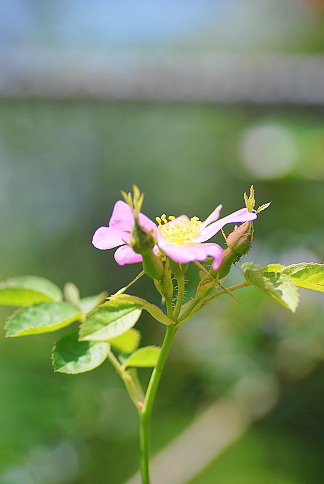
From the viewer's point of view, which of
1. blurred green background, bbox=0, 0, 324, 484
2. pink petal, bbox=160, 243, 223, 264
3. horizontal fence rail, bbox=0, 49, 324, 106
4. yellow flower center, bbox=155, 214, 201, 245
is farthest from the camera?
horizontal fence rail, bbox=0, 49, 324, 106

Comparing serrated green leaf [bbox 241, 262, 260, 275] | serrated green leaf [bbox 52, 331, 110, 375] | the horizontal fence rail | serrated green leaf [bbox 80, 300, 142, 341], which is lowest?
the horizontal fence rail

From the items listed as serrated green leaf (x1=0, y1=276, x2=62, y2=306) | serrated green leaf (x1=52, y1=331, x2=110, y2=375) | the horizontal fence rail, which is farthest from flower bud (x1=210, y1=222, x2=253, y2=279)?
the horizontal fence rail

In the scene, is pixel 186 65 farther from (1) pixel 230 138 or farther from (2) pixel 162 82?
(1) pixel 230 138

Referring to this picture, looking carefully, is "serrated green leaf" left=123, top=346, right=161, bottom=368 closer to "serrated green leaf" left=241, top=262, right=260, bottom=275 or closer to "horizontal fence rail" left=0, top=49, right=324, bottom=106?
"serrated green leaf" left=241, top=262, right=260, bottom=275

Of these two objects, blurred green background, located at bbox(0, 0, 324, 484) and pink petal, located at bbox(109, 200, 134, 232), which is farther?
blurred green background, located at bbox(0, 0, 324, 484)

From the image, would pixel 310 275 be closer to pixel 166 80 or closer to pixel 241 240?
pixel 241 240

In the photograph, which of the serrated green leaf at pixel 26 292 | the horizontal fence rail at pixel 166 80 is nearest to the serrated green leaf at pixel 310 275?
the serrated green leaf at pixel 26 292
